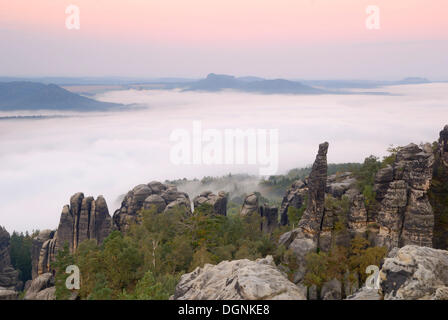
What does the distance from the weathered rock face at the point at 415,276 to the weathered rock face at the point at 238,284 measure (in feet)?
11.4

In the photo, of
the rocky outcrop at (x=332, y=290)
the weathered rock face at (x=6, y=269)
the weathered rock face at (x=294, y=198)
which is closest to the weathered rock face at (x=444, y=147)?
the rocky outcrop at (x=332, y=290)

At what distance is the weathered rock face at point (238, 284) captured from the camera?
13.6 m

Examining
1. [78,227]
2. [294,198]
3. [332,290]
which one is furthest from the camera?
[78,227]

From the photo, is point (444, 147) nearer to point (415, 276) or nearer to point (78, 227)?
point (415, 276)

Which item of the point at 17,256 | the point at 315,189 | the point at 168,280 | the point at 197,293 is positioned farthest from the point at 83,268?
the point at 17,256

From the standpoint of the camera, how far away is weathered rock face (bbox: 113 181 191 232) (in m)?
51.2

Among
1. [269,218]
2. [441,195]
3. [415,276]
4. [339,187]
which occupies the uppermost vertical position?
[415,276]

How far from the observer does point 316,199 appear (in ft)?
119

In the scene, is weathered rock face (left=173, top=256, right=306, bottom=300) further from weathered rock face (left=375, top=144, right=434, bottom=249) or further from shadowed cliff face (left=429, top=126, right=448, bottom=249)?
shadowed cliff face (left=429, top=126, right=448, bottom=249)

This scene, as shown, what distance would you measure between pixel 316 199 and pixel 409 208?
839 centimetres

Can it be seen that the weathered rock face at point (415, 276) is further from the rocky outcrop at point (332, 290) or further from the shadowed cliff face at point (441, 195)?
the shadowed cliff face at point (441, 195)

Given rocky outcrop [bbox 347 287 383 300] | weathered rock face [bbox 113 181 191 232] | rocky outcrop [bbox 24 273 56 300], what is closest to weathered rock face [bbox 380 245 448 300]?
rocky outcrop [bbox 347 287 383 300]

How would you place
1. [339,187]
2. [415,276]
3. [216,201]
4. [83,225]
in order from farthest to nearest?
1. [83,225]
2. [216,201]
3. [339,187]
4. [415,276]

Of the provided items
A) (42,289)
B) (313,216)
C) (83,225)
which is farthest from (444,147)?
(83,225)
